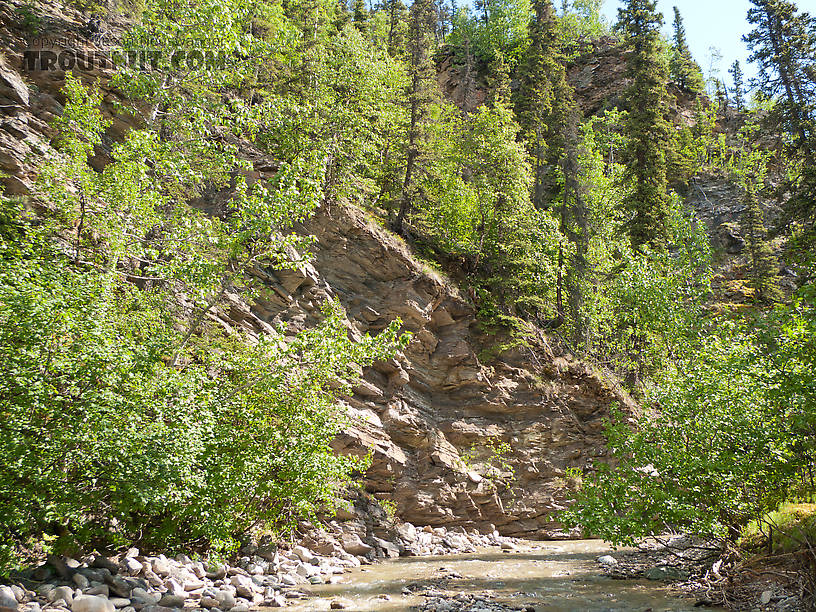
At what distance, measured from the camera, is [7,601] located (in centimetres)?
677

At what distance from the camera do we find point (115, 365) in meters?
8.28

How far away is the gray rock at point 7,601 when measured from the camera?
6746mm

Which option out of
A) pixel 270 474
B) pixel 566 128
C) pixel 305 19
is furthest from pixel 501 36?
pixel 270 474

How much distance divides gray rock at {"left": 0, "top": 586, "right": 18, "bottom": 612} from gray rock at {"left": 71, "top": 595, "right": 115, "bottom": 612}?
0.71m

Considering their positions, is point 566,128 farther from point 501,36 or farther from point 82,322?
point 82,322

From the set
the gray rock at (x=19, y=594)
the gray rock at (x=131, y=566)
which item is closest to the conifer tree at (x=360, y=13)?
the gray rock at (x=131, y=566)

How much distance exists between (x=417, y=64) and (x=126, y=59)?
1520 centimetres

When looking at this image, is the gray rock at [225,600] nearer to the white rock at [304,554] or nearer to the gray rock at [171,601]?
the gray rock at [171,601]

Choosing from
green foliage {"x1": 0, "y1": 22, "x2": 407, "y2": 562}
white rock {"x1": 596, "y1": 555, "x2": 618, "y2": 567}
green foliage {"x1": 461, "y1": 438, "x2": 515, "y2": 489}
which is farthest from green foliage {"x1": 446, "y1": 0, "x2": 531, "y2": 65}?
white rock {"x1": 596, "y1": 555, "x2": 618, "y2": 567}

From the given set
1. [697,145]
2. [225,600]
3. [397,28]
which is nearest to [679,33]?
[697,145]

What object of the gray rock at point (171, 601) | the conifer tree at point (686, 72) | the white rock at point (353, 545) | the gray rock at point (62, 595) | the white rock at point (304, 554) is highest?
the conifer tree at point (686, 72)

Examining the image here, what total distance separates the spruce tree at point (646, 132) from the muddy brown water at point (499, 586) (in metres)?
18.1

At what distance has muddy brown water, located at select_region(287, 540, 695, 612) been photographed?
9297 millimetres

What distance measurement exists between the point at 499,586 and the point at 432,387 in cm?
1114
